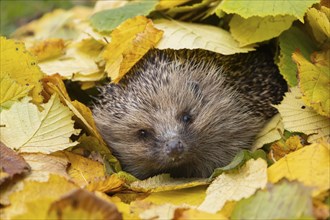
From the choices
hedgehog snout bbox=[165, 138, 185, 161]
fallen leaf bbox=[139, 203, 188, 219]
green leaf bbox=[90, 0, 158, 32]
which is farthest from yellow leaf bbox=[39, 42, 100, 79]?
fallen leaf bbox=[139, 203, 188, 219]

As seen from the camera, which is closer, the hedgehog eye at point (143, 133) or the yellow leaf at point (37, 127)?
the yellow leaf at point (37, 127)

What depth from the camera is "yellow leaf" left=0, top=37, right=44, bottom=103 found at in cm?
215

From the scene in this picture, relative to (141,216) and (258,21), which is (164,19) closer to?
(258,21)

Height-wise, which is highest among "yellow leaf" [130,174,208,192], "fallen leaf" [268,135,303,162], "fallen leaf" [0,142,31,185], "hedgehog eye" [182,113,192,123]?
"fallen leaf" [268,135,303,162]

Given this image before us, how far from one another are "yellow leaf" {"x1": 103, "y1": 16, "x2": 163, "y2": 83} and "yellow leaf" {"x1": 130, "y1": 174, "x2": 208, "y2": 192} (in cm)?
40

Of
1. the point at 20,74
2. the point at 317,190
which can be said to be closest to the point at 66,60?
the point at 20,74

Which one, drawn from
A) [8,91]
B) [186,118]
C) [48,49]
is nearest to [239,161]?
[186,118]

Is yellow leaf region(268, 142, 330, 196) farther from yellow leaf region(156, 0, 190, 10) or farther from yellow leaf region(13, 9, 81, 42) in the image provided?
yellow leaf region(13, 9, 81, 42)

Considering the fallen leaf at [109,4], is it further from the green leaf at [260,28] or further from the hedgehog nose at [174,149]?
the hedgehog nose at [174,149]

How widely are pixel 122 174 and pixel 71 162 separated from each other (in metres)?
0.17

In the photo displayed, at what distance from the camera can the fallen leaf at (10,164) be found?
67.4 inches

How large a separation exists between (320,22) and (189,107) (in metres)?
0.54

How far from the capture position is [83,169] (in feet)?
6.44

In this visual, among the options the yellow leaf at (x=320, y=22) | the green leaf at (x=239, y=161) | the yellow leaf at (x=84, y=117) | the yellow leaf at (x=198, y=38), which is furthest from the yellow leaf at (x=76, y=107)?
the yellow leaf at (x=320, y=22)
